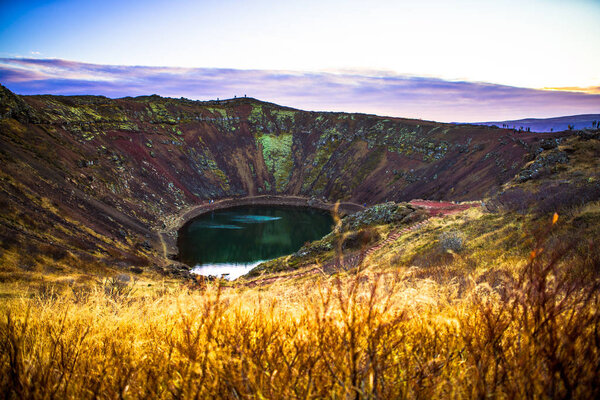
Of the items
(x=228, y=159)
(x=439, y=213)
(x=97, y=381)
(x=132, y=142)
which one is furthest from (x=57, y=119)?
(x=97, y=381)

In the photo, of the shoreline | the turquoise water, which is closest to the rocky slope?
the shoreline

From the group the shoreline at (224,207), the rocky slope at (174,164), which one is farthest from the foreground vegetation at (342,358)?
the shoreline at (224,207)

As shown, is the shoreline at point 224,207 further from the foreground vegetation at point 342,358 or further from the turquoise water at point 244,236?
the foreground vegetation at point 342,358

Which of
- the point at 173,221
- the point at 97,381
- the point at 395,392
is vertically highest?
the point at 395,392

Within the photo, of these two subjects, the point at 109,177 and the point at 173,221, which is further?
the point at 173,221

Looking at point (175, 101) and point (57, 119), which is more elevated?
point (175, 101)

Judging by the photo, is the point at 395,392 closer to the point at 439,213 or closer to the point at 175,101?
the point at 439,213
